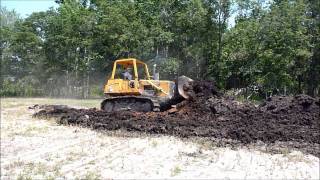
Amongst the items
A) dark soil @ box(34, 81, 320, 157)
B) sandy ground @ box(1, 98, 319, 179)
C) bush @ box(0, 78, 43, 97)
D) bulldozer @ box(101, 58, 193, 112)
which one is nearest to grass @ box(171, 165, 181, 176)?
sandy ground @ box(1, 98, 319, 179)

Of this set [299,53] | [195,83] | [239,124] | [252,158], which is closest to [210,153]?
[252,158]

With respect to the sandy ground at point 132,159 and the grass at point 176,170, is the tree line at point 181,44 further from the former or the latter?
the grass at point 176,170

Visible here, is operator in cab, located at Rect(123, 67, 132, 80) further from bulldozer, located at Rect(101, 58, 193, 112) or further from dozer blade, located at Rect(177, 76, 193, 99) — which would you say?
dozer blade, located at Rect(177, 76, 193, 99)

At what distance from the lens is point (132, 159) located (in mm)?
9227

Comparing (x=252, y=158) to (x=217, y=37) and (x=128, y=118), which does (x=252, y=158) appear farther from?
(x=217, y=37)

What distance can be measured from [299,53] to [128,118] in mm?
19351

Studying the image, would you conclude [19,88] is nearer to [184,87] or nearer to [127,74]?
[127,74]

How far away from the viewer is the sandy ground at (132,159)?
8.13 metres

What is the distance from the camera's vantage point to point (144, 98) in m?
16.4

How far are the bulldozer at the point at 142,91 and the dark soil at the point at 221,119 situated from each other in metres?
0.78

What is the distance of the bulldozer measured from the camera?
1642 centimetres

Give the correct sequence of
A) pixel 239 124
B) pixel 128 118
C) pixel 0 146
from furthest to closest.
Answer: pixel 128 118 < pixel 239 124 < pixel 0 146

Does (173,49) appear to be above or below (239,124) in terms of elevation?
above

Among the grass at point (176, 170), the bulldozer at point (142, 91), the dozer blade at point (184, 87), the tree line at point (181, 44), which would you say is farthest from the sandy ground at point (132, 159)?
the tree line at point (181, 44)
